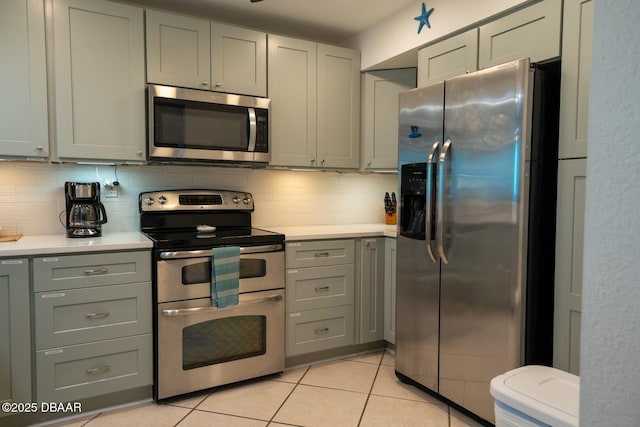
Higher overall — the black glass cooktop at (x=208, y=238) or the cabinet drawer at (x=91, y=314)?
the black glass cooktop at (x=208, y=238)

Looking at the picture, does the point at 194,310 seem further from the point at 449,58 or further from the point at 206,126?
the point at 449,58

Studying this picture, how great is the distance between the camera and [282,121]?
309 centimetres

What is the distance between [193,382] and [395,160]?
211 cm

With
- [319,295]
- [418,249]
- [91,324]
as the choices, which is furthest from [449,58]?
[91,324]

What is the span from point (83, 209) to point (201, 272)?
2.72ft

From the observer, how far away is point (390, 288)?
10.2 ft

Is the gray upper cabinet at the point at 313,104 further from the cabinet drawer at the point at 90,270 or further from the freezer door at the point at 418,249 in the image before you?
the cabinet drawer at the point at 90,270

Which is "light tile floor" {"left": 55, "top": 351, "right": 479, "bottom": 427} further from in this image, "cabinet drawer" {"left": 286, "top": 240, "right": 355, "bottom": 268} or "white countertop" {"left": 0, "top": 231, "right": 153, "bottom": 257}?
"white countertop" {"left": 0, "top": 231, "right": 153, "bottom": 257}

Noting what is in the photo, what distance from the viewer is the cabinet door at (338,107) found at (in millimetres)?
3252

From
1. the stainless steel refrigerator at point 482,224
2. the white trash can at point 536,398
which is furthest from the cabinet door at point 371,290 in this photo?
the white trash can at point 536,398

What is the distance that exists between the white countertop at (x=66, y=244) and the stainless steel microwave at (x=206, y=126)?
21.9 inches

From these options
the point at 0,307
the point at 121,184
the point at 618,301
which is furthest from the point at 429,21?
the point at 0,307

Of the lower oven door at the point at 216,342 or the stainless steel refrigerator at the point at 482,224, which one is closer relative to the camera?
the stainless steel refrigerator at the point at 482,224

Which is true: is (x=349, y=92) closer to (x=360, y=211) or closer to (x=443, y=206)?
(x=360, y=211)
